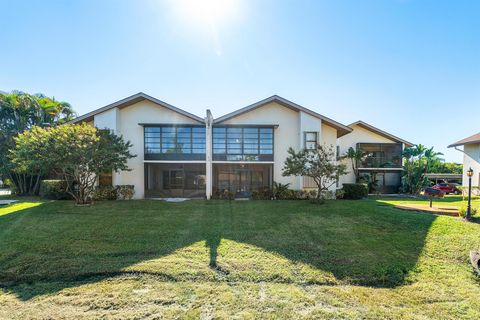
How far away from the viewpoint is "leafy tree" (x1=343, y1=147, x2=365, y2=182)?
2273 centimetres

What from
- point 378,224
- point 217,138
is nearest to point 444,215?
point 378,224

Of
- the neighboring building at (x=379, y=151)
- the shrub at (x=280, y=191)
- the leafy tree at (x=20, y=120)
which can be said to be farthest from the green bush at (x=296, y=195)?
the leafy tree at (x=20, y=120)

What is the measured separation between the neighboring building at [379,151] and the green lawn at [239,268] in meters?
15.5

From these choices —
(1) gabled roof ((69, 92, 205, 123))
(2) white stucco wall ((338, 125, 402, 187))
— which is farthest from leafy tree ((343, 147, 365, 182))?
(1) gabled roof ((69, 92, 205, 123))

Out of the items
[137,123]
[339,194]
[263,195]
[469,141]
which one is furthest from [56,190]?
[469,141]

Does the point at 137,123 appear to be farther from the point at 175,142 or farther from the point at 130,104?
the point at 175,142

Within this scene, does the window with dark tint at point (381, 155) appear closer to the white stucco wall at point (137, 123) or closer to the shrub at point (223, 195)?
the shrub at point (223, 195)

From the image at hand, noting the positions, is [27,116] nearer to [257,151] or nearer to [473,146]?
[257,151]

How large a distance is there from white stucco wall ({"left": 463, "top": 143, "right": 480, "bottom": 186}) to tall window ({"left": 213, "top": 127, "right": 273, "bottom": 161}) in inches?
764

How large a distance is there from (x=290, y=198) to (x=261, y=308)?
12939 mm

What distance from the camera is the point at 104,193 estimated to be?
15.9 meters

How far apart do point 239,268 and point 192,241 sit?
96.1 inches

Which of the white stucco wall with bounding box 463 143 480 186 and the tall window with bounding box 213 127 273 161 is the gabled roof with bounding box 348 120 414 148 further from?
the tall window with bounding box 213 127 273 161

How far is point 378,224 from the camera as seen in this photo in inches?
367
